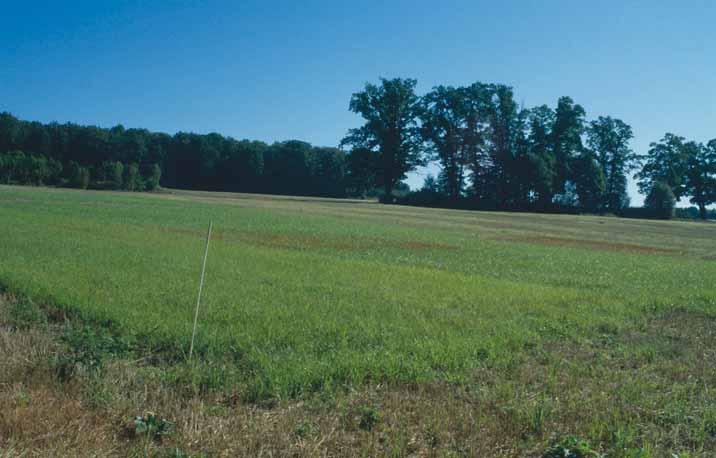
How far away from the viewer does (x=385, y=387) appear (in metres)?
5.61

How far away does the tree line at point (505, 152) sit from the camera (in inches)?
Answer: 3575

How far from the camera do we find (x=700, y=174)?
10006 centimetres

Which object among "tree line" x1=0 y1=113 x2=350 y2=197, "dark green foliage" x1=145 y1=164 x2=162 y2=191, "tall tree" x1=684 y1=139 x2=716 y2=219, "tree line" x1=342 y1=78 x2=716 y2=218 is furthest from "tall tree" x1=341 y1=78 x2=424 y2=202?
"tall tree" x1=684 y1=139 x2=716 y2=219

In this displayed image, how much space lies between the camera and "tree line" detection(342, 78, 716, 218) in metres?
Result: 90.8

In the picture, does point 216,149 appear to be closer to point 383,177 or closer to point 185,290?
point 383,177

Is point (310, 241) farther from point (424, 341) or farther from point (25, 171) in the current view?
point (25, 171)

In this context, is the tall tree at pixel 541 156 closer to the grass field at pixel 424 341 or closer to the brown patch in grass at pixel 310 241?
the brown patch in grass at pixel 310 241

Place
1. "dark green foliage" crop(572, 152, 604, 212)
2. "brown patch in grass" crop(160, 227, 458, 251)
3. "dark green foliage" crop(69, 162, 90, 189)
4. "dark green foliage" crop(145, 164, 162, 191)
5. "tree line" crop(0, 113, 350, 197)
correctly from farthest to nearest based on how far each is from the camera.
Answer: "tree line" crop(0, 113, 350, 197)
"dark green foliage" crop(145, 164, 162, 191)
"dark green foliage" crop(69, 162, 90, 189)
"dark green foliage" crop(572, 152, 604, 212)
"brown patch in grass" crop(160, 227, 458, 251)

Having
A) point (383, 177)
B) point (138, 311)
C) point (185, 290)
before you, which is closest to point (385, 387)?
point (138, 311)

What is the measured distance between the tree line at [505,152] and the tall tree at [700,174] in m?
0.17

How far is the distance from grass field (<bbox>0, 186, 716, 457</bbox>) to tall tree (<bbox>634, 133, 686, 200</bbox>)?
99.6 meters

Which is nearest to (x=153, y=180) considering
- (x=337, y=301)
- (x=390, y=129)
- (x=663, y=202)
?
(x=390, y=129)

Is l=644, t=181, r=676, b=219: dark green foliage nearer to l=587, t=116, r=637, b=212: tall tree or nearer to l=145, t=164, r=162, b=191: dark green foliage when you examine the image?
l=587, t=116, r=637, b=212: tall tree

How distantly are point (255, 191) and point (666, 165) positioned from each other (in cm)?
9161
